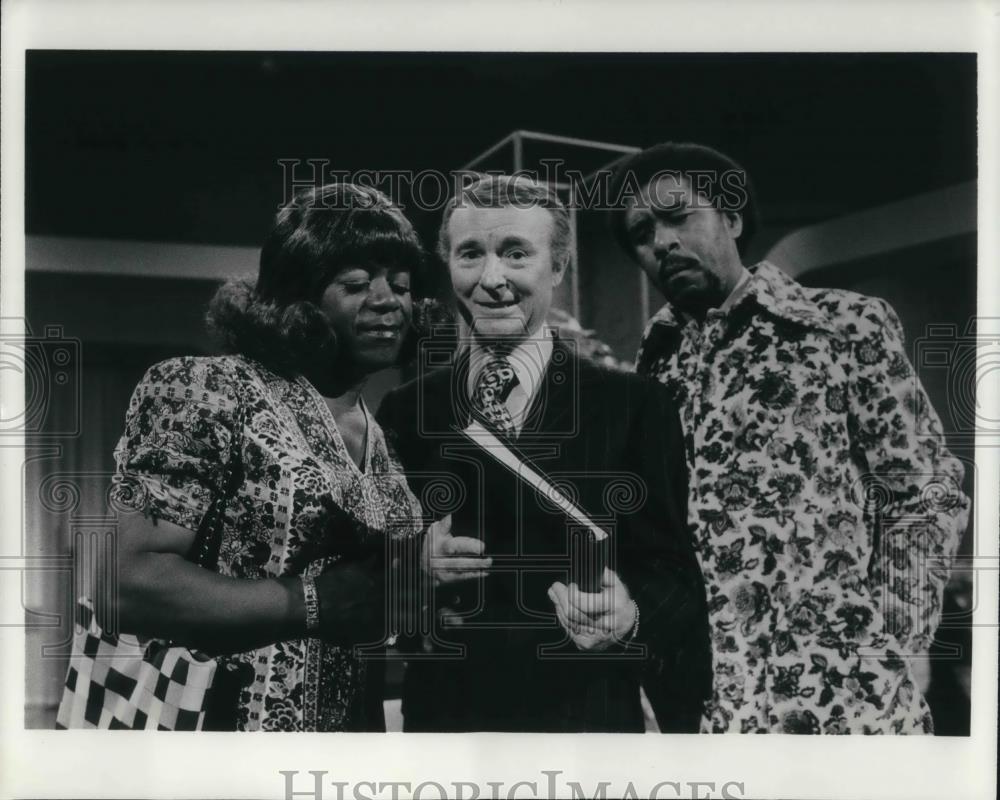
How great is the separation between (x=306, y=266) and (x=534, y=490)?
0.87m

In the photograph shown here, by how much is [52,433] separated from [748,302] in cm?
200

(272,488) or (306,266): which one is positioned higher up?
(306,266)

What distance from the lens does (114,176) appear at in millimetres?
2316

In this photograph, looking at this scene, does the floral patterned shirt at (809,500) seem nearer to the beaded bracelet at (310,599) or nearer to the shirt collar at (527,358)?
the shirt collar at (527,358)

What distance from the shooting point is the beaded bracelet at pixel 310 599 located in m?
2.20

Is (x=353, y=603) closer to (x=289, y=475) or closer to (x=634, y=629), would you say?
(x=289, y=475)

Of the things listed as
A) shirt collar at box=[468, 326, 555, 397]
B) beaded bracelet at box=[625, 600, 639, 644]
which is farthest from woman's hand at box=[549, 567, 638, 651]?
shirt collar at box=[468, 326, 555, 397]

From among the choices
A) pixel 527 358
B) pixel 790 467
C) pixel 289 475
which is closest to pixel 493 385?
pixel 527 358

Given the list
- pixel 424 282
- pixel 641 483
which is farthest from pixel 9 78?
pixel 641 483

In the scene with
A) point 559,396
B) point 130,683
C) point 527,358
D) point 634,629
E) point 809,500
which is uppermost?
point 527,358

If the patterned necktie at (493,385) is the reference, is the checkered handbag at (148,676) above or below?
below

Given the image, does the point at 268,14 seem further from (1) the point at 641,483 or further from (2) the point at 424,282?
(1) the point at 641,483

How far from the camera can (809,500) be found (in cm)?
223

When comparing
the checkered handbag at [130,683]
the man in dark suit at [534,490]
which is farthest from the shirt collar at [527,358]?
the checkered handbag at [130,683]
